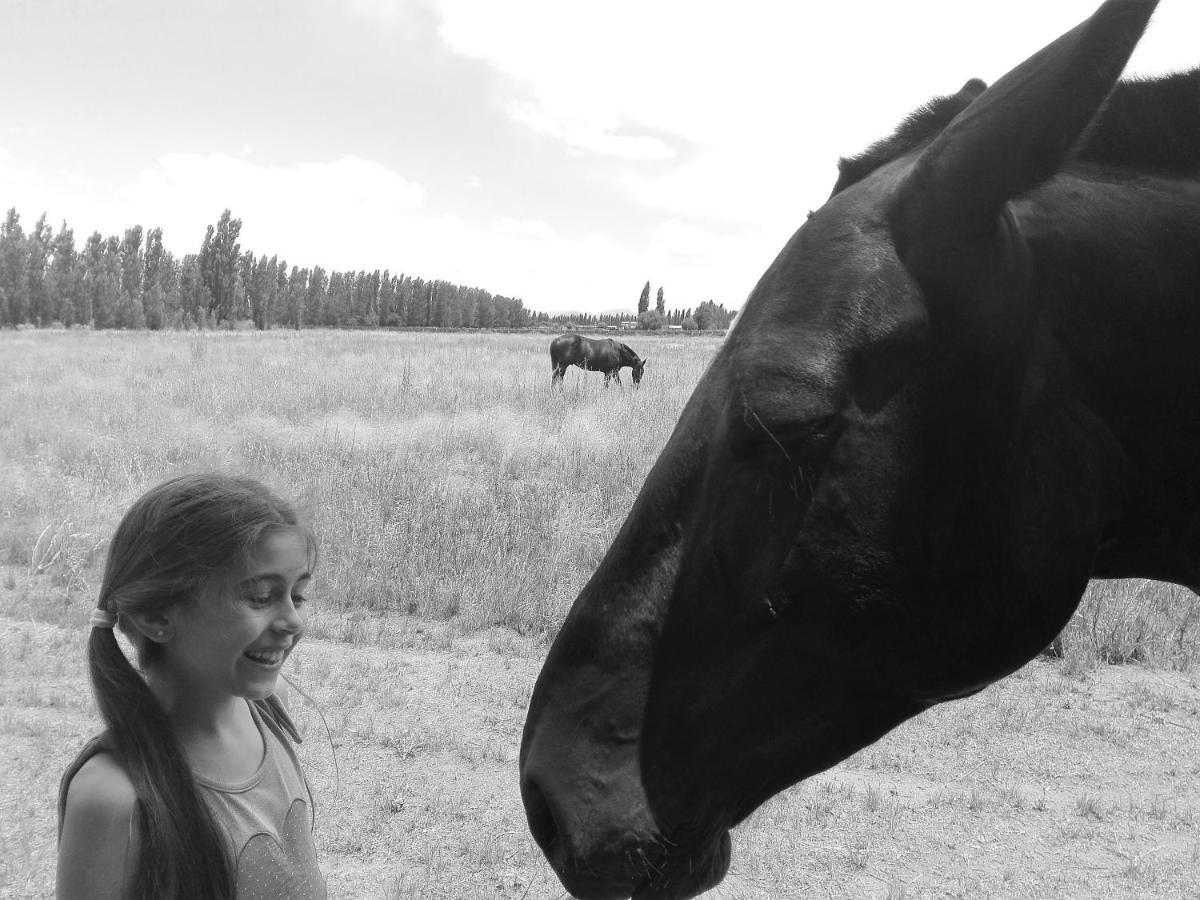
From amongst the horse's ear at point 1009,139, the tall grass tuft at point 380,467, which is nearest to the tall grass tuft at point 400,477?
the tall grass tuft at point 380,467

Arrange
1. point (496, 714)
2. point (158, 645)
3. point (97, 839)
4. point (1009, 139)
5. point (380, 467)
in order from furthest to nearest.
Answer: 1. point (380, 467)
2. point (496, 714)
3. point (158, 645)
4. point (97, 839)
5. point (1009, 139)

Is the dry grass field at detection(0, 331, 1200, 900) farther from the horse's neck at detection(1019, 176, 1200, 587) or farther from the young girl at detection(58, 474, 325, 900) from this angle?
the horse's neck at detection(1019, 176, 1200, 587)

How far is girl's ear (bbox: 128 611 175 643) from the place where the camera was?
1.61 meters

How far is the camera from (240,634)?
1.63m

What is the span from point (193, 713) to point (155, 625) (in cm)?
19

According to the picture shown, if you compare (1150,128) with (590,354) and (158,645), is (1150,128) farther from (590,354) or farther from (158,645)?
(590,354)

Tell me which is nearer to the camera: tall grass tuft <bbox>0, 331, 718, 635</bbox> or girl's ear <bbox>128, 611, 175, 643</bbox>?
girl's ear <bbox>128, 611, 175, 643</bbox>

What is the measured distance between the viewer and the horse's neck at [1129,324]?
1.40 meters

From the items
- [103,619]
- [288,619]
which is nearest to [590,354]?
[288,619]

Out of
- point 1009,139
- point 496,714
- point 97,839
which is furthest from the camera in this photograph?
point 496,714

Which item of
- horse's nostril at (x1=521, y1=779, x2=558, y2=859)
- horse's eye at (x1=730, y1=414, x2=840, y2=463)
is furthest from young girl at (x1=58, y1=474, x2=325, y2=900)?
horse's eye at (x1=730, y1=414, x2=840, y2=463)

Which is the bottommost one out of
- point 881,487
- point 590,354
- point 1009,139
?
point 881,487

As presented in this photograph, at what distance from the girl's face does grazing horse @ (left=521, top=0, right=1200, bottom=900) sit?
1.94 feet

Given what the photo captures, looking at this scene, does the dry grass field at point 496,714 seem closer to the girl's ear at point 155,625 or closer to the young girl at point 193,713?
the young girl at point 193,713
